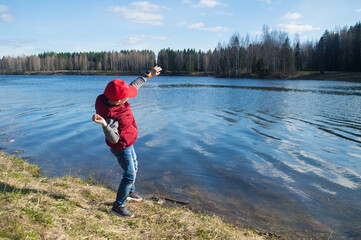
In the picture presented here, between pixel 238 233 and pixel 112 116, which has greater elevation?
pixel 112 116

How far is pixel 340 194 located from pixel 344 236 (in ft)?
6.02

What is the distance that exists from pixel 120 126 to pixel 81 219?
1.51 m

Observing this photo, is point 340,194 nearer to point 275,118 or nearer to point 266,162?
point 266,162

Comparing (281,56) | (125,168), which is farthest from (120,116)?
(281,56)

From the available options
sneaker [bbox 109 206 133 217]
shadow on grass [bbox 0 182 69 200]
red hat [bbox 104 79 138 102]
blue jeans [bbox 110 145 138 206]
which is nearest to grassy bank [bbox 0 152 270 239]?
shadow on grass [bbox 0 182 69 200]

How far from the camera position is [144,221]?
13.4ft

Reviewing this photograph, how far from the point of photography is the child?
381 cm

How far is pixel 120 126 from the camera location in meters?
4.09

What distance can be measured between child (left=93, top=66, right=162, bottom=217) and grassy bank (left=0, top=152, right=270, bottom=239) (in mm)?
429

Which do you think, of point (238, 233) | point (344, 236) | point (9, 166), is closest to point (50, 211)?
point (238, 233)

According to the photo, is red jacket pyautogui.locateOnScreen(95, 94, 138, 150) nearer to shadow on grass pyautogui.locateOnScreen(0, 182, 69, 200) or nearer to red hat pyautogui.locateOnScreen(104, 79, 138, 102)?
red hat pyautogui.locateOnScreen(104, 79, 138, 102)

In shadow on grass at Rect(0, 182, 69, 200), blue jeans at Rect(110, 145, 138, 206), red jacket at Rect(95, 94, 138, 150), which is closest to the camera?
red jacket at Rect(95, 94, 138, 150)

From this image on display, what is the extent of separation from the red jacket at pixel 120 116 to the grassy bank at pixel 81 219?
1.19 metres

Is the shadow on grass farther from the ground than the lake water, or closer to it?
farther from the ground
